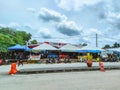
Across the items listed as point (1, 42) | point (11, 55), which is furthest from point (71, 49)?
point (1, 42)

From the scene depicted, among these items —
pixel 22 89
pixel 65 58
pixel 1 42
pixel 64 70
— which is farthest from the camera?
pixel 1 42

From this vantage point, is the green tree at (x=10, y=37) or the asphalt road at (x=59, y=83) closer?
the asphalt road at (x=59, y=83)

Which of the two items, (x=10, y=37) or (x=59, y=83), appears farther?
(x=10, y=37)

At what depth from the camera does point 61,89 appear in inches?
637

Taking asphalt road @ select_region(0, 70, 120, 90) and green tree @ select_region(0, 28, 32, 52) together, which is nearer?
asphalt road @ select_region(0, 70, 120, 90)

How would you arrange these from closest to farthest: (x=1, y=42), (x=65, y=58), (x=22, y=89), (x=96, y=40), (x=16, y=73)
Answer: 1. (x=22, y=89)
2. (x=16, y=73)
3. (x=65, y=58)
4. (x=1, y=42)
5. (x=96, y=40)

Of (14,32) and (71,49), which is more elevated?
(14,32)

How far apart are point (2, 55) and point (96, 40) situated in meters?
35.0

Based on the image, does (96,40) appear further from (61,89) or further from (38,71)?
(61,89)

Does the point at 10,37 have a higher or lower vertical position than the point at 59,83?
higher

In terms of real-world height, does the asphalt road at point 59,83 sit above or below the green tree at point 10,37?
below

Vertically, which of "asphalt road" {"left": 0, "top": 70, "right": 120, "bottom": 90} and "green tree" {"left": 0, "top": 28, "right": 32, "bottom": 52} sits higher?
"green tree" {"left": 0, "top": 28, "right": 32, "bottom": 52}

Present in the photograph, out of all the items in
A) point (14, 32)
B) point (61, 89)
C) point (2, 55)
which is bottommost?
point (61, 89)

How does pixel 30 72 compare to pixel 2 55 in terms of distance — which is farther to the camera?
pixel 2 55
